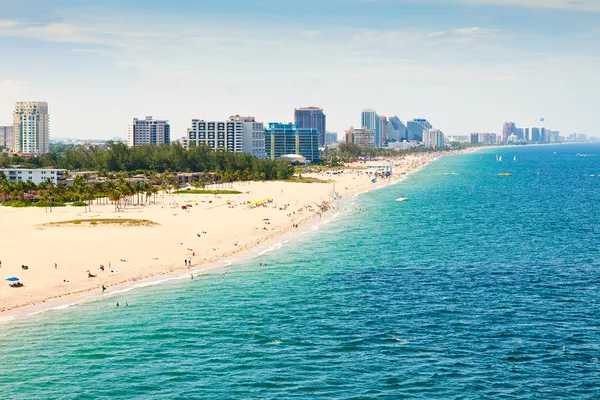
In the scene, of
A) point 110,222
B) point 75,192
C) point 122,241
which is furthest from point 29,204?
point 122,241

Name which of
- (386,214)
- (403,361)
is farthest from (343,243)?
(403,361)

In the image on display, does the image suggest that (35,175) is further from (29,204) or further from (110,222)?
(110,222)

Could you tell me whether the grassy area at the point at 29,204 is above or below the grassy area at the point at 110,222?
above

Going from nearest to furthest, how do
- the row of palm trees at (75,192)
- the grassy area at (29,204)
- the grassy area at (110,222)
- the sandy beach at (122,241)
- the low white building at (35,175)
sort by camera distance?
the sandy beach at (122,241) → the grassy area at (110,222) → the grassy area at (29,204) → the row of palm trees at (75,192) → the low white building at (35,175)

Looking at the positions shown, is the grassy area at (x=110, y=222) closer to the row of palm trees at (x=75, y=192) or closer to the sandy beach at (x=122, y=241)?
the sandy beach at (x=122, y=241)

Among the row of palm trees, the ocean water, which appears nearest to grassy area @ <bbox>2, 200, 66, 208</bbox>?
the row of palm trees

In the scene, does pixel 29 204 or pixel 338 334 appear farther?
pixel 29 204

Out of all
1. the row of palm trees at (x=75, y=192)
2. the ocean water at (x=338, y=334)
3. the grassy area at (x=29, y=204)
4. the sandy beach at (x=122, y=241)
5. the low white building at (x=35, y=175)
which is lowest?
the ocean water at (x=338, y=334)

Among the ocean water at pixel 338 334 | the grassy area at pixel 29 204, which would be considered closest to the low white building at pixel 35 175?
the grassy area at pixel 29 204
